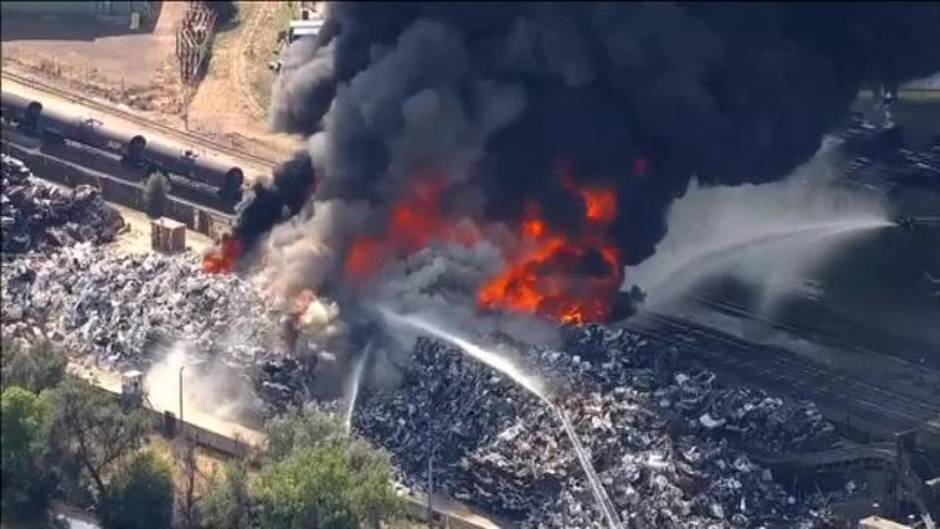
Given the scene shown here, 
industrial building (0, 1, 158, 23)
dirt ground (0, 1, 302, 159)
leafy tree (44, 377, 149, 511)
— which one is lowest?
leafy tree (44, 377, 149, 511)

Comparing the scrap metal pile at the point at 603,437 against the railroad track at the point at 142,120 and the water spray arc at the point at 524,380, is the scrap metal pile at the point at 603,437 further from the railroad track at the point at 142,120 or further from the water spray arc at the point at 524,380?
the railroad track at the point at 142,120

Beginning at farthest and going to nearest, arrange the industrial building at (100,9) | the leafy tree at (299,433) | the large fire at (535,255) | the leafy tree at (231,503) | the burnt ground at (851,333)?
the industrial building at (100,9)
the large fire at (535,255)
the burnt ground at (851,333)
the leafy tree at (299,433)
the leafy tree at (231,503)

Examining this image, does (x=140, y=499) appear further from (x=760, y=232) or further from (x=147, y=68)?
(x=147, y=68)

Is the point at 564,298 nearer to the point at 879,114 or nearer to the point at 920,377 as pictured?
the point at 920,377

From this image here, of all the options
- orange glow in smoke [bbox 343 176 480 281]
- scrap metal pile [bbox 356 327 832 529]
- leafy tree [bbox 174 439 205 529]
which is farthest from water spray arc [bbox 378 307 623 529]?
leafy tree [bbox 174 439 205 529]

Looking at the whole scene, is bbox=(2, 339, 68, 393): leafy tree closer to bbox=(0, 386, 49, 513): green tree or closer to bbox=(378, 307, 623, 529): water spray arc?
bbox=(0, 386, 49, 513): green tree

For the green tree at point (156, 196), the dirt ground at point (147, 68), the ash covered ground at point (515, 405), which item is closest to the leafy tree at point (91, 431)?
the ash covered ground at point (515, 405)

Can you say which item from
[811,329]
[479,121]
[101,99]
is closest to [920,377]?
[811,329]
